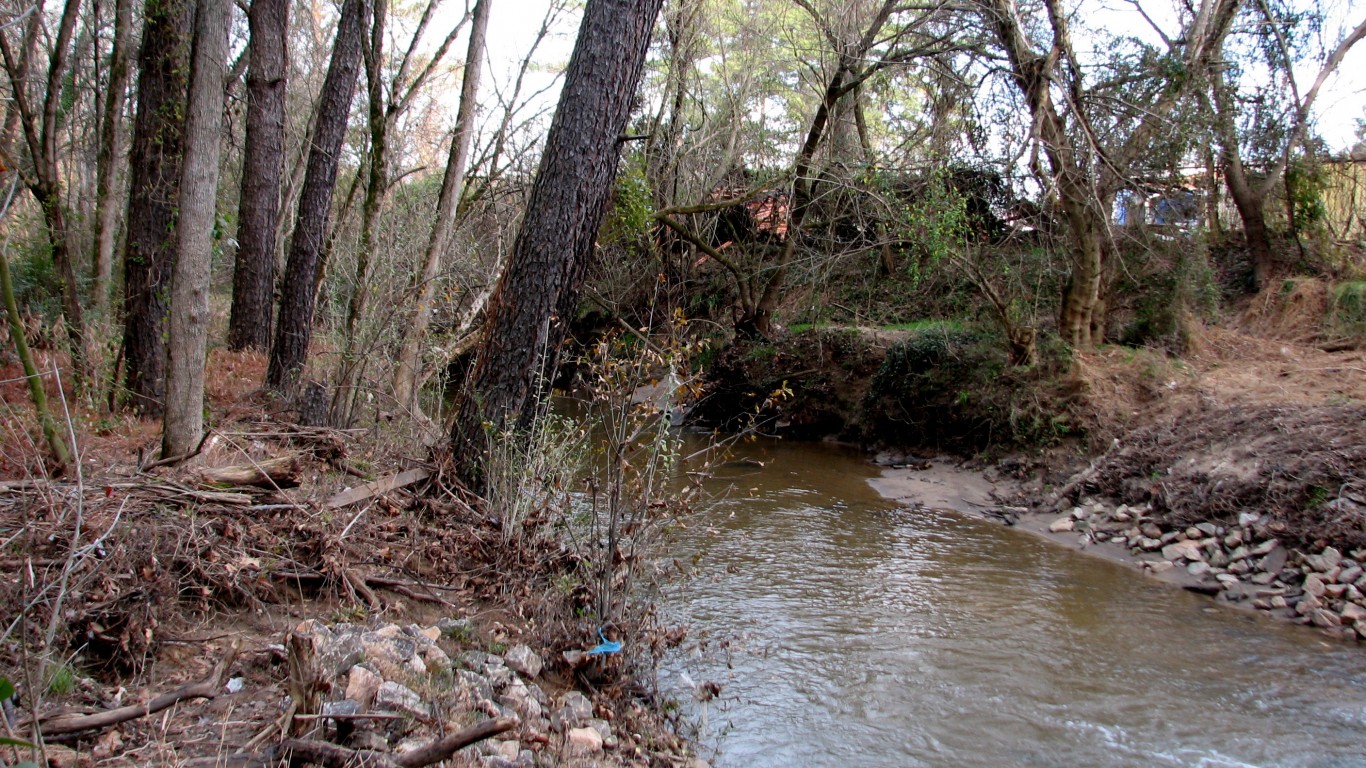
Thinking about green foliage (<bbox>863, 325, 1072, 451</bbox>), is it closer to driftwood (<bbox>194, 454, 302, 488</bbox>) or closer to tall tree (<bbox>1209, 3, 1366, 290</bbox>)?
tall tree (<bbox>1209, 3, 1366, 290</bbox>)

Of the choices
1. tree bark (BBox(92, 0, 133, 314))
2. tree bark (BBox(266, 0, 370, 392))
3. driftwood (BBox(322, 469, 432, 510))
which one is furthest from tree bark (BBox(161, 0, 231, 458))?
tree bark (BBox(92, 0, 133, 314))

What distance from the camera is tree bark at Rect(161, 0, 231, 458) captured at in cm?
502

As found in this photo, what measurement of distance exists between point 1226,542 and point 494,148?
412 inches

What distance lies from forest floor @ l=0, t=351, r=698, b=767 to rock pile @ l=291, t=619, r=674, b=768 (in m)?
0.01

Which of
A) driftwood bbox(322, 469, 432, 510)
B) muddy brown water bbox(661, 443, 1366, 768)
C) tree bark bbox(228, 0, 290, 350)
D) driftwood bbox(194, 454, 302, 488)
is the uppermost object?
tree bark bbox(228, 0, 290, 350)

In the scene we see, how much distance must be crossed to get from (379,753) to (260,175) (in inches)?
333

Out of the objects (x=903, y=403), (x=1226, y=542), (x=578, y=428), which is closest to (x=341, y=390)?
→ (x=578, y=428)

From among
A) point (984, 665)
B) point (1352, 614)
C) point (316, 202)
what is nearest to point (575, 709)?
point (984, 665)

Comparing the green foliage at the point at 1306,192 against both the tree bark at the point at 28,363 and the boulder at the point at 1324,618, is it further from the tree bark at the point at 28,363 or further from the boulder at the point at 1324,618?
the tree bark at the point at 28,363

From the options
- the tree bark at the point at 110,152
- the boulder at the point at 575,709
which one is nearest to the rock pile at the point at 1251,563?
the boulder at the point at 575,709

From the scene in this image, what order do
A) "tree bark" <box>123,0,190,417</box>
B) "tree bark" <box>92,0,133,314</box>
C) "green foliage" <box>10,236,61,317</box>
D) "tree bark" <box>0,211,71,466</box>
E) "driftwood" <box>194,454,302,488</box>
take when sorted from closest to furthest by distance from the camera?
1. "tree bark" <box>0,211,71,466</box>
2. "driftwood" <box>194,454,302,488</box>
3. "tree bark" <box>123,0,190,417</box>
4. "tree bark" <box>92,0,133,314</box>
5. "green foliage" <box>10,236,61,317</box>

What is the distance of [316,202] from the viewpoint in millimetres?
9312

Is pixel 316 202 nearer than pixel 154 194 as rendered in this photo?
No

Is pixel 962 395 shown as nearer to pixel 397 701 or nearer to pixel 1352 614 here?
pixel 1352 614
